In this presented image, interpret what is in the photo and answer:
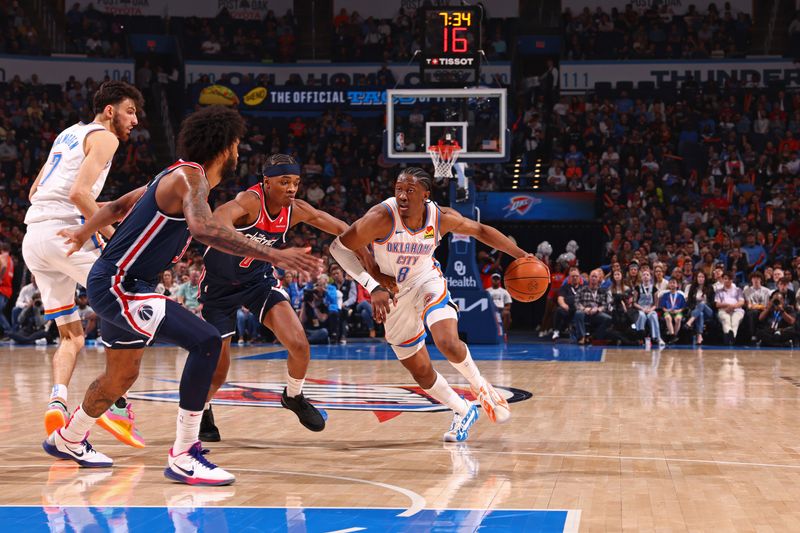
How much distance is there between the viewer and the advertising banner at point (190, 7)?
2659cm

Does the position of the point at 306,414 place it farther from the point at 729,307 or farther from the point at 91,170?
the point at 729,307

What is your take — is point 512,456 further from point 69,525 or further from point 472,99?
point 472,99

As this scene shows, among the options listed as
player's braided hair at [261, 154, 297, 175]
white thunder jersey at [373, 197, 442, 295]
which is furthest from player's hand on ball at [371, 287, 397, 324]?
player's braided hair at [261, 154, 297, 175]

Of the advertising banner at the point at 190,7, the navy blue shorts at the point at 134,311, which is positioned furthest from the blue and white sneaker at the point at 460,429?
the advertising banner at the point at 190,7

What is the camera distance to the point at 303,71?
25.3 metres

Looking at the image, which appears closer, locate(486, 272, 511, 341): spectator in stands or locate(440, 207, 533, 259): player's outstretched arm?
locate(440, 207, 533, 259): player's outstretched arm

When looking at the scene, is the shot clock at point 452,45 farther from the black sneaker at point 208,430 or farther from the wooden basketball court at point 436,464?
the black sneaker at point 208,430

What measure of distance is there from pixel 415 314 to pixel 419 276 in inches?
11.1

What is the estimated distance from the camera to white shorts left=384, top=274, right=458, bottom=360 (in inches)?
255

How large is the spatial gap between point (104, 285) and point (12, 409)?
11.5 feet

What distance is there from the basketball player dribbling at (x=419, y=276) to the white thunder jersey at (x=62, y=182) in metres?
1.70

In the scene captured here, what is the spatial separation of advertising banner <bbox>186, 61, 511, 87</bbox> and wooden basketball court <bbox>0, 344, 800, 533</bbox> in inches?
617

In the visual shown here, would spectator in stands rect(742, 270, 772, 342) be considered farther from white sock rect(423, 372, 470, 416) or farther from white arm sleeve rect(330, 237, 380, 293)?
white arm sleeve rect(330, 237, 380, 293)

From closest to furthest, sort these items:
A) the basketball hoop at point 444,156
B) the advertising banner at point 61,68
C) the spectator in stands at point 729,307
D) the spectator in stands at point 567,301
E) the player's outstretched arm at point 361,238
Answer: the player's outstretched arm at point 361,238 → the basketball hoop at point 444,156 → the spectator in stands at point 729,307 → the spectator in stands at point 567,301 → the advertising banner at point 61,68
